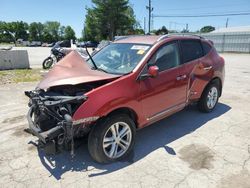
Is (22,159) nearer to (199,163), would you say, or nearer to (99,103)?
(99,103)

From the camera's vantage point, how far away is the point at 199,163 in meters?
3.51

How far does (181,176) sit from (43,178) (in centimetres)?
185

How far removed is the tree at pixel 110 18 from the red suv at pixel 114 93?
42596mm

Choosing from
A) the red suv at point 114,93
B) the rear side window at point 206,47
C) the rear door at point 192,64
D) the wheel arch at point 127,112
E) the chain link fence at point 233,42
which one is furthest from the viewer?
the chain link fence at point 233,42

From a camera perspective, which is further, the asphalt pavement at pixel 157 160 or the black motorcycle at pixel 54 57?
the black motorcycle at pixel 54 57

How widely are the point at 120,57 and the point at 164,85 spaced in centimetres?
92

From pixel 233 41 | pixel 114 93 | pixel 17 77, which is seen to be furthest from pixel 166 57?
pixel 233 41

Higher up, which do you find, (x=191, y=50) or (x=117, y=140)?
(x=191, y=50)

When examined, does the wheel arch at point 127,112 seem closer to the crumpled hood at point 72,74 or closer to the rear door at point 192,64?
the crumpled hood at point 72,74

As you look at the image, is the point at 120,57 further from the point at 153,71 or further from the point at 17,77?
the point at 17,77

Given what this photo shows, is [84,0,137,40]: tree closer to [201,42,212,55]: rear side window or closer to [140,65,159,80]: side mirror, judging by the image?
[201,42,212,55]: rear side window

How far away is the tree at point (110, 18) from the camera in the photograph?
149ft

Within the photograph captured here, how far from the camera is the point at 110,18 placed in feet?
151

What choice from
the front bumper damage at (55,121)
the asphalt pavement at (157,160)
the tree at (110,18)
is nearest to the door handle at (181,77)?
the asphalt pavement at (157,160)
